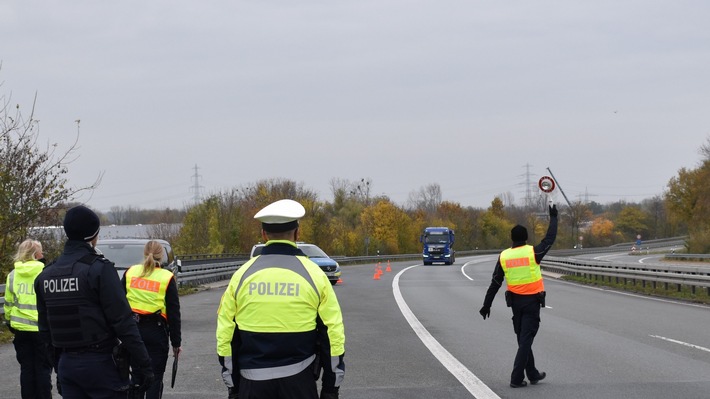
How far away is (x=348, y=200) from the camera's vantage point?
381ft

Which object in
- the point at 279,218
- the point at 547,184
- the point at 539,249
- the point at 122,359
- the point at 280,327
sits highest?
the point at 547,184

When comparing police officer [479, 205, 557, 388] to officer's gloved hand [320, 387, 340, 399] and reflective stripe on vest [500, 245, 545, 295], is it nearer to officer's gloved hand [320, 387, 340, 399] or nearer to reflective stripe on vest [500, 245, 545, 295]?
reflective stripe on vest [500, 245, 545, 295]

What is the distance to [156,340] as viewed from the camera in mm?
7551

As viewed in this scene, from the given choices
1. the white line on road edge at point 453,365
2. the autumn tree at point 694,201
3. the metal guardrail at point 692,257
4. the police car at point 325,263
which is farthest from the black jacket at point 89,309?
the autumn tree at point 694,201

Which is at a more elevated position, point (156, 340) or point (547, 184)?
point (547, 184)

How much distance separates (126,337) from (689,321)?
14.5 metres

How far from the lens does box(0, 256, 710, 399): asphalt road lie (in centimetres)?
A: 938

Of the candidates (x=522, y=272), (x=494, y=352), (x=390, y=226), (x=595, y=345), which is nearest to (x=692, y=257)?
(x=390, y=226)

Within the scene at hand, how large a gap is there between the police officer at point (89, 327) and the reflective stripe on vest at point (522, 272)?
533 centimetres

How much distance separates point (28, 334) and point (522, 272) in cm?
533

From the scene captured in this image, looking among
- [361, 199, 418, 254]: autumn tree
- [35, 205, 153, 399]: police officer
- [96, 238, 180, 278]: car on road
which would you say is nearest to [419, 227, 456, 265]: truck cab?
[361, 199, 418, 254]: autumn tree

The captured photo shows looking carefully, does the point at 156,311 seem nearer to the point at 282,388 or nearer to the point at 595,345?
the point at 282,388

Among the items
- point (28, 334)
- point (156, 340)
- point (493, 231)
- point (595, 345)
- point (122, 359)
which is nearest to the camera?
point (122, 359)

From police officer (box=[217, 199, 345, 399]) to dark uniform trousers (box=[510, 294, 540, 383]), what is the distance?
5.29m
